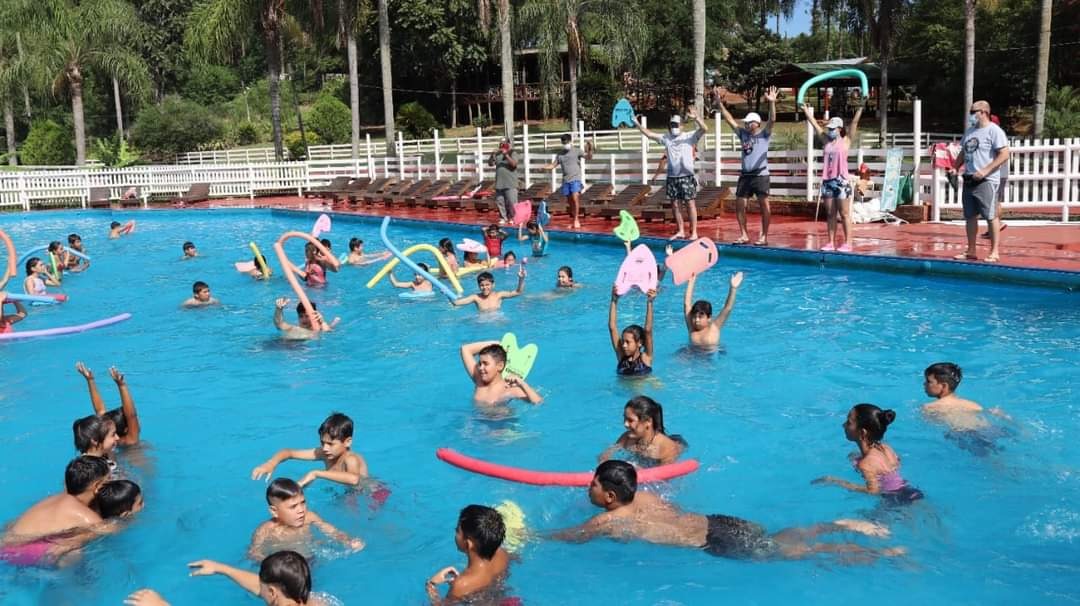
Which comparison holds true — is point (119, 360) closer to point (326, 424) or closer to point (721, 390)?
point (326, 424)

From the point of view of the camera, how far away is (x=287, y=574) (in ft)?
13.2

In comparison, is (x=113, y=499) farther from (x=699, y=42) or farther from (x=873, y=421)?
(x=699, y=42)

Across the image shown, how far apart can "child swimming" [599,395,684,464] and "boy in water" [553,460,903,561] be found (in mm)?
709

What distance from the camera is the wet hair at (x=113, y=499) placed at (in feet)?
18.1

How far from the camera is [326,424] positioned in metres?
5.98

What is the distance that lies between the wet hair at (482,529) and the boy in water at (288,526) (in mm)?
1121

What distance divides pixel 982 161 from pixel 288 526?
29.0 feet

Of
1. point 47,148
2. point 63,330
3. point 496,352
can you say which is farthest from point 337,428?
point 47,148

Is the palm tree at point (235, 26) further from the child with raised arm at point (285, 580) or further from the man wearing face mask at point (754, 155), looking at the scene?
the child with raised arm at point (285, 580)

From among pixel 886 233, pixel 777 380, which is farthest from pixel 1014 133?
pixel 777 380

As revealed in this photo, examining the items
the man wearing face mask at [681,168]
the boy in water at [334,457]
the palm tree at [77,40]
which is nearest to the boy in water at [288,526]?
the boy in water at [334,457]

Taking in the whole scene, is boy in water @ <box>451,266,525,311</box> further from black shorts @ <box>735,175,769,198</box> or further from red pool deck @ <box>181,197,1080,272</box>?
red pool deck @ <box>181,197,1080,272</box>

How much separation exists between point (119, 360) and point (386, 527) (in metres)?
5.75

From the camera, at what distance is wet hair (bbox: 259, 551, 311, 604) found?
4.02m
